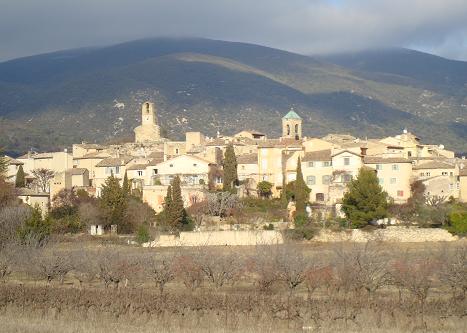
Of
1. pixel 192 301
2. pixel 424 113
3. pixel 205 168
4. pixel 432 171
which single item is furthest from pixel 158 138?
pixel 424 113

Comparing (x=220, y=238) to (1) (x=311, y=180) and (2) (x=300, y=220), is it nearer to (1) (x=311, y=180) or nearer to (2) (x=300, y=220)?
(2) (x=300, y=220)

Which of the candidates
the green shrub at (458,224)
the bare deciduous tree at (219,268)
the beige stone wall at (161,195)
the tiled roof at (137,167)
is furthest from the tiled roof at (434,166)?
the bare deciduous tree at (219,268)

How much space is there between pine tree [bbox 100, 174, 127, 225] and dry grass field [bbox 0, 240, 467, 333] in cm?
599

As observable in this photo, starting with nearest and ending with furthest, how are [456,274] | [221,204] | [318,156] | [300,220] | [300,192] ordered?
[456,274], [300,220], [221,204], [300,192], [318,156]

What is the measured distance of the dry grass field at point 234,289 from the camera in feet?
116

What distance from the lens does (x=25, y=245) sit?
51.1 meters

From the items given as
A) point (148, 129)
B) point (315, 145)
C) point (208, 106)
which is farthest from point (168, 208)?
point (208, 106)

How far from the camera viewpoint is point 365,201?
61.8m

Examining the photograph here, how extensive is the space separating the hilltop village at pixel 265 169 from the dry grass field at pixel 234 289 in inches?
427

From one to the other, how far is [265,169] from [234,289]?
1115 inches

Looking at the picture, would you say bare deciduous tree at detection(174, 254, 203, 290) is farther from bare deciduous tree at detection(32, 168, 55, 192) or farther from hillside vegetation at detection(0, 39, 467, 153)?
hillside vegetation at detection(0, 39, 467, 153)

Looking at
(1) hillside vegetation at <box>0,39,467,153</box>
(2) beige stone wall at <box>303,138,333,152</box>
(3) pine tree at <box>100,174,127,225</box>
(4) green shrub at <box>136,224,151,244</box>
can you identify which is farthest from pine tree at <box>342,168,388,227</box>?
(1) hillside vegetation at <box>0,39,467,153</box>

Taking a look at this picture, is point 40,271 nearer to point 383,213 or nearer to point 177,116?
point 383,213

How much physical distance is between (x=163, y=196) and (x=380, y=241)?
17019 millimetres
